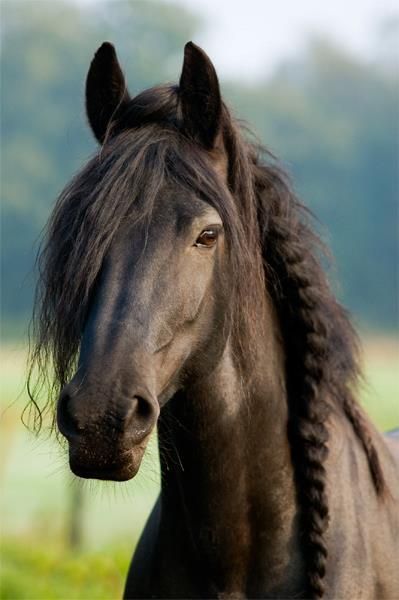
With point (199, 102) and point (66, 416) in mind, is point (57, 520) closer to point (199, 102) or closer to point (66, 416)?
point (199, 102)

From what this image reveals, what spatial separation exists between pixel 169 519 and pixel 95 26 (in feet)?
174

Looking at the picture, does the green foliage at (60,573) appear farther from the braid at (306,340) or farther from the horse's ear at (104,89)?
the horse's ear at (104,89)

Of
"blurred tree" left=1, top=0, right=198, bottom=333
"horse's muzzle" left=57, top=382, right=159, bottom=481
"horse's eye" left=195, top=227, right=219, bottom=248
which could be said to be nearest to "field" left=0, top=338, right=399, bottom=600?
"horse's muzzle" left=57, top=382, right=159, bottom=481

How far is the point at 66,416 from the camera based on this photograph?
2910mm

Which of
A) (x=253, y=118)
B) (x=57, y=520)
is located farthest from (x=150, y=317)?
(x=253, y=118)

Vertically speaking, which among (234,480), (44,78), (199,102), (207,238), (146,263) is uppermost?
(44,78)

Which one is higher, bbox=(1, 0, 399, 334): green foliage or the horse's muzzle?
bbox=(1, 0, 399, 334): green foliage

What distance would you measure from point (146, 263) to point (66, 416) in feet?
1.94

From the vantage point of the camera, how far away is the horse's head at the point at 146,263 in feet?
9.62

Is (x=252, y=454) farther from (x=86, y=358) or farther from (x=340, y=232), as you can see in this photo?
(x=340, y=232)

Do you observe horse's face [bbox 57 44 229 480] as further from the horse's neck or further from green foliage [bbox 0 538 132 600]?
green foliage [bbox 0 538 132 600]

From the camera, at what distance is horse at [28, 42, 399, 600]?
3.13 m

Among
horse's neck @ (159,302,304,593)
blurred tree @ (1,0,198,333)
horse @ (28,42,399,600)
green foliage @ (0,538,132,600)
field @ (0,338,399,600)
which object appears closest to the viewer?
horse @ (28,42,399,600)

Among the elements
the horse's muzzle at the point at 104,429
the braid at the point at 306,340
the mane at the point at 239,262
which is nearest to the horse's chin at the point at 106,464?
the horse's muzzle at the point at 104,429
